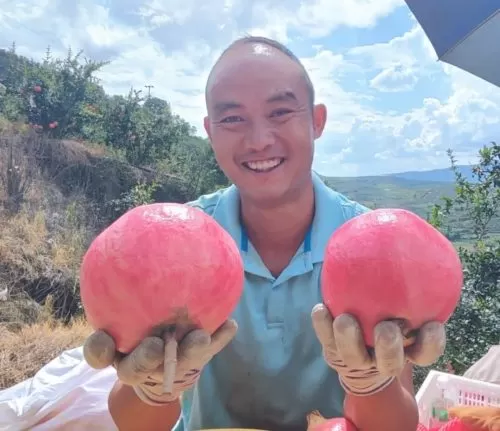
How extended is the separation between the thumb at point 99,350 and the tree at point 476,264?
9.01ft

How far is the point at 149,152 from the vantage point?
10.3m

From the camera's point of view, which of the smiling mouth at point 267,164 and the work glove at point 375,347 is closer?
the work glove at point 375,347

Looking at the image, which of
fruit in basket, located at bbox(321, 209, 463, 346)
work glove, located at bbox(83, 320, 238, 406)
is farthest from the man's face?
work glove, located at bbox(83, 320, 238, 406)

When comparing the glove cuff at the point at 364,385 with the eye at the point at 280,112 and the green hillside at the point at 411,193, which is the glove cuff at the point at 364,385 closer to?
the eye at the point at 280,112

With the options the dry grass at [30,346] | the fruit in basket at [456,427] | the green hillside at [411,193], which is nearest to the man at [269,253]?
the fruit in basket at [456,427]

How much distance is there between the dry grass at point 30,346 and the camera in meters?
4.02

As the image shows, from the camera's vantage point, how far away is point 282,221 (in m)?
1.76

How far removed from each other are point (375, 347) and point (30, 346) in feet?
13.0

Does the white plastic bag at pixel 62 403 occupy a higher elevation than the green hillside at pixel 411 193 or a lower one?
lower

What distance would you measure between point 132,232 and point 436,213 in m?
3.03

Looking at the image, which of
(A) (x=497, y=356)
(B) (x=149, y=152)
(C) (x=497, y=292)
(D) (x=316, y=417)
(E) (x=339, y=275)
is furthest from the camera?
(B) (x=149, y=152)

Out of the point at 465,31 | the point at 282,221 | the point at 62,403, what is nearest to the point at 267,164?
the point at 282,221

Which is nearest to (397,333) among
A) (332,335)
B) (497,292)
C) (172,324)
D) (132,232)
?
(332,335)

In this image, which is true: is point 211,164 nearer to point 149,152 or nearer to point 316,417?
point 149,152
